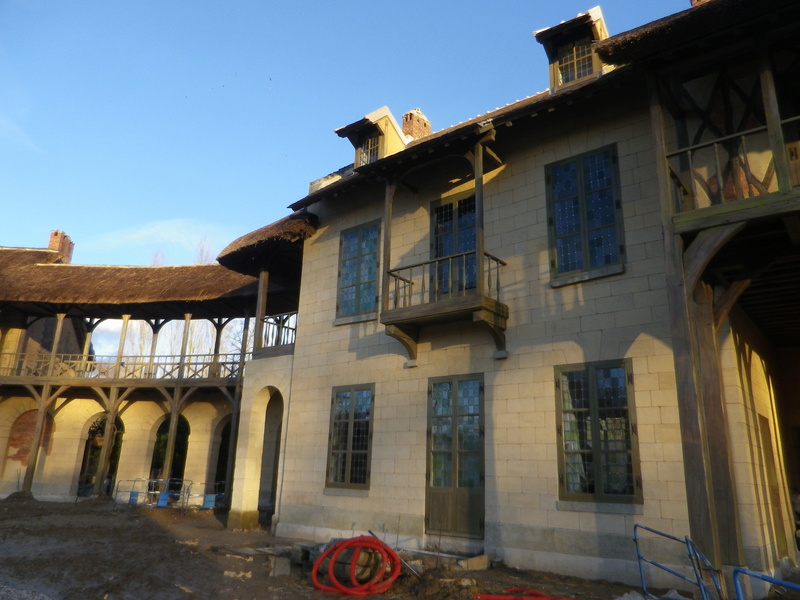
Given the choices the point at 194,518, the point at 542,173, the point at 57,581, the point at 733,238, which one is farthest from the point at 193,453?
the point at 733,238

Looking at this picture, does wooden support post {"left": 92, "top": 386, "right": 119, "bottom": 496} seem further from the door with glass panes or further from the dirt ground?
the door with glass panes

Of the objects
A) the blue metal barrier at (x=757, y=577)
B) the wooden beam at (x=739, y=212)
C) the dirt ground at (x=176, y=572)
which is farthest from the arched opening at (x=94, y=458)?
the blue metal barrier at (x=757, y=577)

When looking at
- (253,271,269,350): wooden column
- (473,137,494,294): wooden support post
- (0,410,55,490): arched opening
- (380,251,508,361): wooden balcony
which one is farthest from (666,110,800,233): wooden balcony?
(0,410,55,490): arched opening

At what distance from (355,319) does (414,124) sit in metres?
6.40

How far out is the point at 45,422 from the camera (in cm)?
2203

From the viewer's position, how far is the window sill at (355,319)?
12305 mm

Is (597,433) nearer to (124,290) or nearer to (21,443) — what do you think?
(124,290)

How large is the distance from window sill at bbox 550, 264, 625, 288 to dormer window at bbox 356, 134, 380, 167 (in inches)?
260

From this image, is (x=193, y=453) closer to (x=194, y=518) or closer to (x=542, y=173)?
(x=194, y=518)

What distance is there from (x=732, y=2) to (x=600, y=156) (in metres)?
3.04

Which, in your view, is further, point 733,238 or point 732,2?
point 733,238

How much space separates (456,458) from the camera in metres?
10.2

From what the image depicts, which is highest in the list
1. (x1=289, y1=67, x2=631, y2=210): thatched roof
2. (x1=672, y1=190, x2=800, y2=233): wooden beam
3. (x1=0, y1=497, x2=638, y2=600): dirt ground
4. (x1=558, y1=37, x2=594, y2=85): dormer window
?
(x1=558, y1=37, x2=594, y2=85): dormer window

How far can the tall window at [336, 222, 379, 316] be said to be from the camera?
12.7 meters
